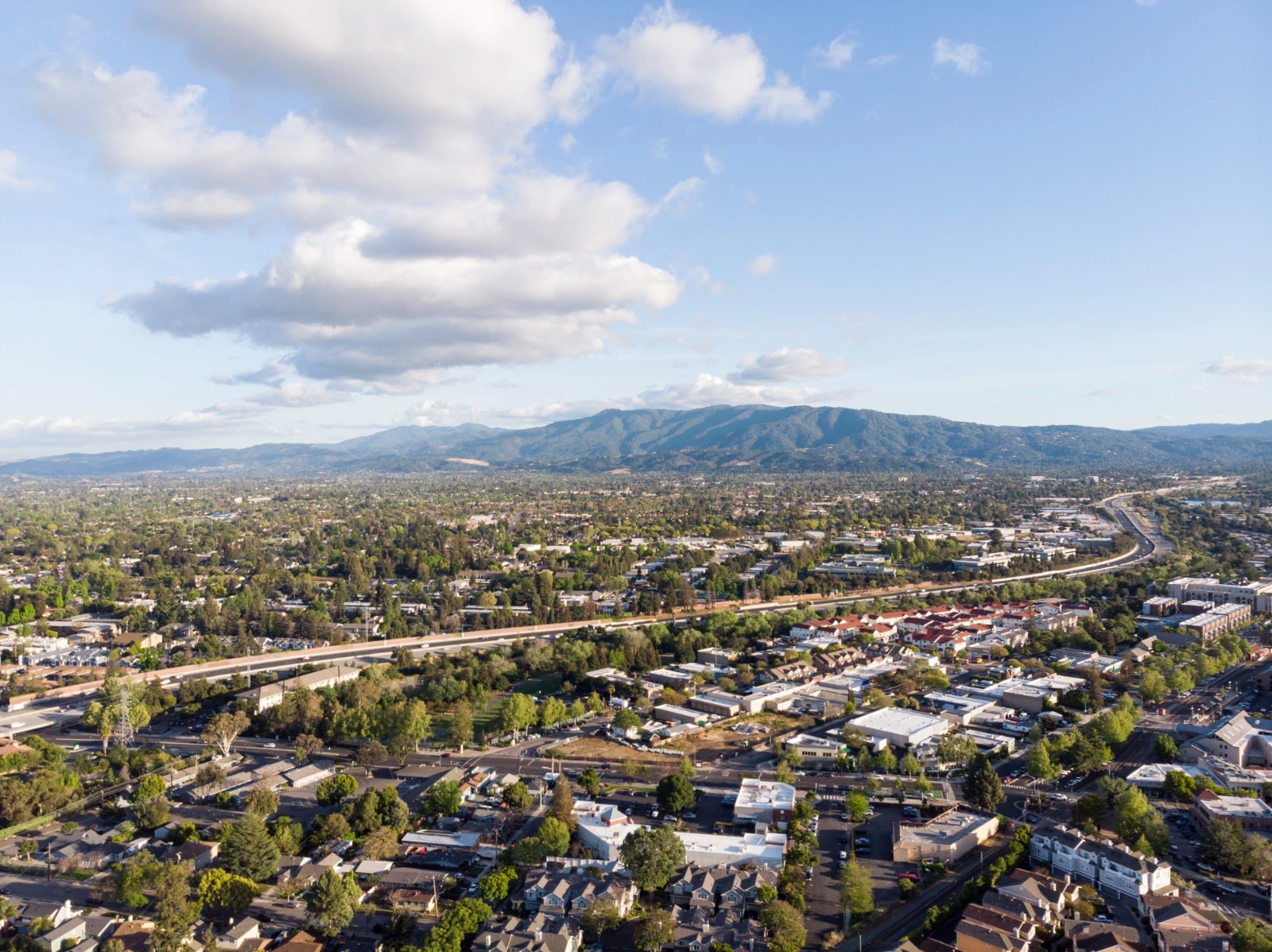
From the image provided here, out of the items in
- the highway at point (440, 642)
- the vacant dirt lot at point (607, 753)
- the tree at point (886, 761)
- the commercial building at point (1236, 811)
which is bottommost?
the highway at point (440, 642)

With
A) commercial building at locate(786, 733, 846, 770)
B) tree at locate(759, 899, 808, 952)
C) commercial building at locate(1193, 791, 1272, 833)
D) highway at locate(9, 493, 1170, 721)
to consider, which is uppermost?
tree at locate(759, 899, 808, 952)

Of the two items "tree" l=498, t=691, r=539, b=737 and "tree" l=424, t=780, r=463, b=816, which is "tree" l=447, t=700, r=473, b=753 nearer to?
"tree" l=498, t=691, r=539, b=737

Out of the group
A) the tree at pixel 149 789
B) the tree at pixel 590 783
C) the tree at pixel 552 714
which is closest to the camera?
the tree at pixel 149 789

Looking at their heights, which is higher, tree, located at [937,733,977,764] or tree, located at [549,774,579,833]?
tree, located at [549,774,579,833]

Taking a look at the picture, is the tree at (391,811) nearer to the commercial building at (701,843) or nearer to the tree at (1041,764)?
the commercial building at (701,843)

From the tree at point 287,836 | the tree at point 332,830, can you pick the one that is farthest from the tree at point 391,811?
the tree at point 287,836

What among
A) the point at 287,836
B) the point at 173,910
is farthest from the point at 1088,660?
the point at 173,910

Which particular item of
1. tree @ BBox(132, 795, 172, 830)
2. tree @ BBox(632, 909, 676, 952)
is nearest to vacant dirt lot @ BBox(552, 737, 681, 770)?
tree @ BBox(632, 909, 676, 952)

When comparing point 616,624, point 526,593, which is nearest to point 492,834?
point 616,624
